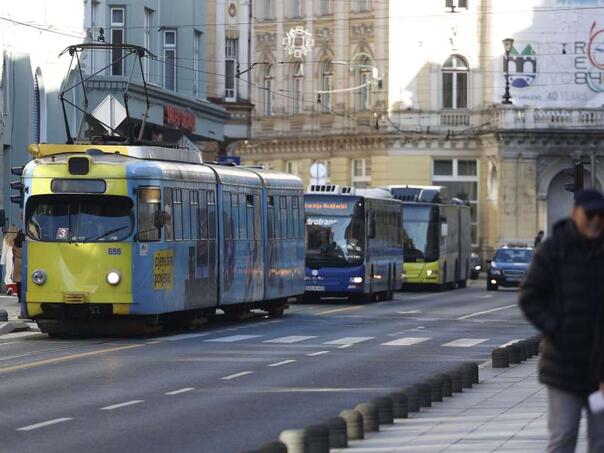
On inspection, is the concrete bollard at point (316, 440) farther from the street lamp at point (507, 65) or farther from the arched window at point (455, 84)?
the arched window at point (455, 84)

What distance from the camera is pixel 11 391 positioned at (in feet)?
64.2

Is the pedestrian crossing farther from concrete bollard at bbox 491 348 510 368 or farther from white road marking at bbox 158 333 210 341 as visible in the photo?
concrete bollard at bbox 491 348 510 368

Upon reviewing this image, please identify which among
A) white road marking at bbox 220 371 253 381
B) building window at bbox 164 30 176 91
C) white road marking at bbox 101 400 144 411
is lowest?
white road marking at bbox 220 371 253 381

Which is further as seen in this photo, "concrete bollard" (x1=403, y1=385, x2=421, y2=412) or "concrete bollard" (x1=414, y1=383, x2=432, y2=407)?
"concrete bollard" (x1=414, y1=383, x2=432, y2=407)

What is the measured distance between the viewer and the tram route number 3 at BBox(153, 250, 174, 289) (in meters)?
30.3

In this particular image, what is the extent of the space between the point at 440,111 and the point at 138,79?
102ft

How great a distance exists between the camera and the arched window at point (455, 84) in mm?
83125

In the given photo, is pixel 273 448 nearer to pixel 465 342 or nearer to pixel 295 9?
pixel 465 342

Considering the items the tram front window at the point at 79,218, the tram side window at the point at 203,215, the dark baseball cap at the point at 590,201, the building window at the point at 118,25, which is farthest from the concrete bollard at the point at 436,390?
the building window at the point at 118,25

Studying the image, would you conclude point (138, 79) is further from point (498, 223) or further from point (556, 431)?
point (556, 431)

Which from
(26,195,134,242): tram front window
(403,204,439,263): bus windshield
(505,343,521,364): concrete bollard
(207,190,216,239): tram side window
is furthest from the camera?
(403,204,439,263): bus windshield

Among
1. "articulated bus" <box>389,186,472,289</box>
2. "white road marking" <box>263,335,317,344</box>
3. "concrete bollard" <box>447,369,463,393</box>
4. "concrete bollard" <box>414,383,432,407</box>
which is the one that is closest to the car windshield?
"articulated bus" <box>389,186,472,289</box>

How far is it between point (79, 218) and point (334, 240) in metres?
18.9

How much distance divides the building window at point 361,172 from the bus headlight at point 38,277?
180 feet
